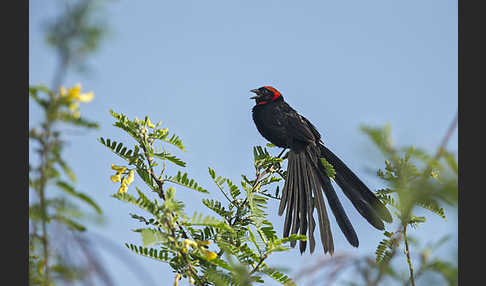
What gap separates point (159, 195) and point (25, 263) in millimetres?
858

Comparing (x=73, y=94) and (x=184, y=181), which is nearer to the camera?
(x=73, y=94)

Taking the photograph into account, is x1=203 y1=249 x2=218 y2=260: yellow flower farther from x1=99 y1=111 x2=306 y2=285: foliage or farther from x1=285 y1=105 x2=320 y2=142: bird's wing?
x1=285 y1=105 x2=320 y2=142: bird's wing

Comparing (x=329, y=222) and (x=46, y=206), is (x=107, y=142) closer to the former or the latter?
(x=46, y=206)

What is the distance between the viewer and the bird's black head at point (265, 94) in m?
4.81

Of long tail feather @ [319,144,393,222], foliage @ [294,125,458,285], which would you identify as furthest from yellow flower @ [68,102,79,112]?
long tail feather @ [319,144,393,222]

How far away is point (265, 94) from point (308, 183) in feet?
5.66

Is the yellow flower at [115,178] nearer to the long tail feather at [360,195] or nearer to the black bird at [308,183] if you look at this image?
the black bird at [308,183]

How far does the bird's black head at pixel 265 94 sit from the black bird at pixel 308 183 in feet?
0.70

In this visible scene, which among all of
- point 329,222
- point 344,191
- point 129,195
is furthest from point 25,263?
point 344,191

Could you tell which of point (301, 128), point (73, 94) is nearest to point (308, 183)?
point (301, 128)

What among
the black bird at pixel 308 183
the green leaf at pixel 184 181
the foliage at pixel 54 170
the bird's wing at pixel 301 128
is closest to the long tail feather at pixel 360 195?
the black bird at pixel 308 183

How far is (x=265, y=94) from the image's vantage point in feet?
15.9

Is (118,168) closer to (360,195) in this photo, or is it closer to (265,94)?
(360,195)

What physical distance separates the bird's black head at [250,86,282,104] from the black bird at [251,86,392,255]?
21cm
